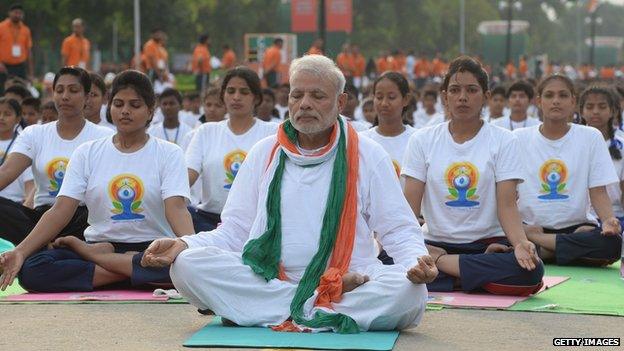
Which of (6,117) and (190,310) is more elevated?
(6,117)

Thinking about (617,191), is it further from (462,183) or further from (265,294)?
(265,294)

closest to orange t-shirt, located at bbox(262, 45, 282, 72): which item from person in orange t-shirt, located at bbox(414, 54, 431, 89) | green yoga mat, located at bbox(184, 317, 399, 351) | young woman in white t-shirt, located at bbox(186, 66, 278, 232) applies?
person in orange t-shirt, located at bbox(414, 54, 431, 89)

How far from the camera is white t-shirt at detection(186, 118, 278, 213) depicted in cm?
1145

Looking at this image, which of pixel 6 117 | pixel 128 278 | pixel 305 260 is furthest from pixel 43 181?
pixel 305 260

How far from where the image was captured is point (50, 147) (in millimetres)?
10594

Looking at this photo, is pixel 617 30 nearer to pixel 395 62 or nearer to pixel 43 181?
pixel 395 62

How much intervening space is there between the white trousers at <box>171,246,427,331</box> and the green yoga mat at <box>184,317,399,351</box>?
0.09 meters

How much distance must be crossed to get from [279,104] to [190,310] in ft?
47.9

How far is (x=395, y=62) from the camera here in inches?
1868

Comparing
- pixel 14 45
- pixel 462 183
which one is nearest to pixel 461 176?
pixel 462 183

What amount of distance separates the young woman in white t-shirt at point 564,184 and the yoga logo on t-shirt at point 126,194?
324cm

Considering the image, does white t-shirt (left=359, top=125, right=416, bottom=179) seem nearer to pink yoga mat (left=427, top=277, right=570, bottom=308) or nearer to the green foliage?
pink yoga mat (left=427, top=277, right=570, bottom=308)

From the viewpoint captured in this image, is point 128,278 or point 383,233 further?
point 128,278

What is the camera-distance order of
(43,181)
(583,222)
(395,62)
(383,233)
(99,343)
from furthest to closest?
(395,62), (583,222), (43,181), (383,233), (99,343)
